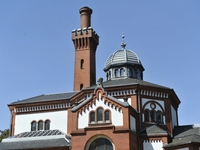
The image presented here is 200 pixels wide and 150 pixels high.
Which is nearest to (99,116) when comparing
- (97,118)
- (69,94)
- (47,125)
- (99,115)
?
(99,115)

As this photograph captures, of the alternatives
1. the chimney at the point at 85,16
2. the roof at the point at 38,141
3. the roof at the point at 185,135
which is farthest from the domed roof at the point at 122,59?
the roof at the point at 38,141

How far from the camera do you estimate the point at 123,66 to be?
48.7m

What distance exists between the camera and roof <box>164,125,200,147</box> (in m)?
34.8

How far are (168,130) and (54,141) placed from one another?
13.5m

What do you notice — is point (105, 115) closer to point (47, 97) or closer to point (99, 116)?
point (99, 116)

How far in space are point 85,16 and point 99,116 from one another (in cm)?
2481

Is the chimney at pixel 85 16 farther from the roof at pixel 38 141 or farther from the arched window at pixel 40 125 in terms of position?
the roof at pixel 38 141

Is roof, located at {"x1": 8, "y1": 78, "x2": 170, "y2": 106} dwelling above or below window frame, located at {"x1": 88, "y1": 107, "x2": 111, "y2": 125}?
above

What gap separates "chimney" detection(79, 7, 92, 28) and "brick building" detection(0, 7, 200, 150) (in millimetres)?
2804

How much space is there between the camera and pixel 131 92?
40531 millimetres

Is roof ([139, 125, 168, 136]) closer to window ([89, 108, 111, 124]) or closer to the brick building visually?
the brick building

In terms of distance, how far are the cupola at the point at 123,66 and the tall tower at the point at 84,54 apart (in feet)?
9.52

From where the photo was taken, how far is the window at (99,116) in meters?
36.1

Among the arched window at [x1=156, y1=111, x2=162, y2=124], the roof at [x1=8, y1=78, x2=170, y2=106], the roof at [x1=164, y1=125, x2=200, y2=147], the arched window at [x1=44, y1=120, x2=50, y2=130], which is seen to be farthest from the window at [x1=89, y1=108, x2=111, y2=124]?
the arched window at [x1=44, y1=120, x2=50, y2=130]
